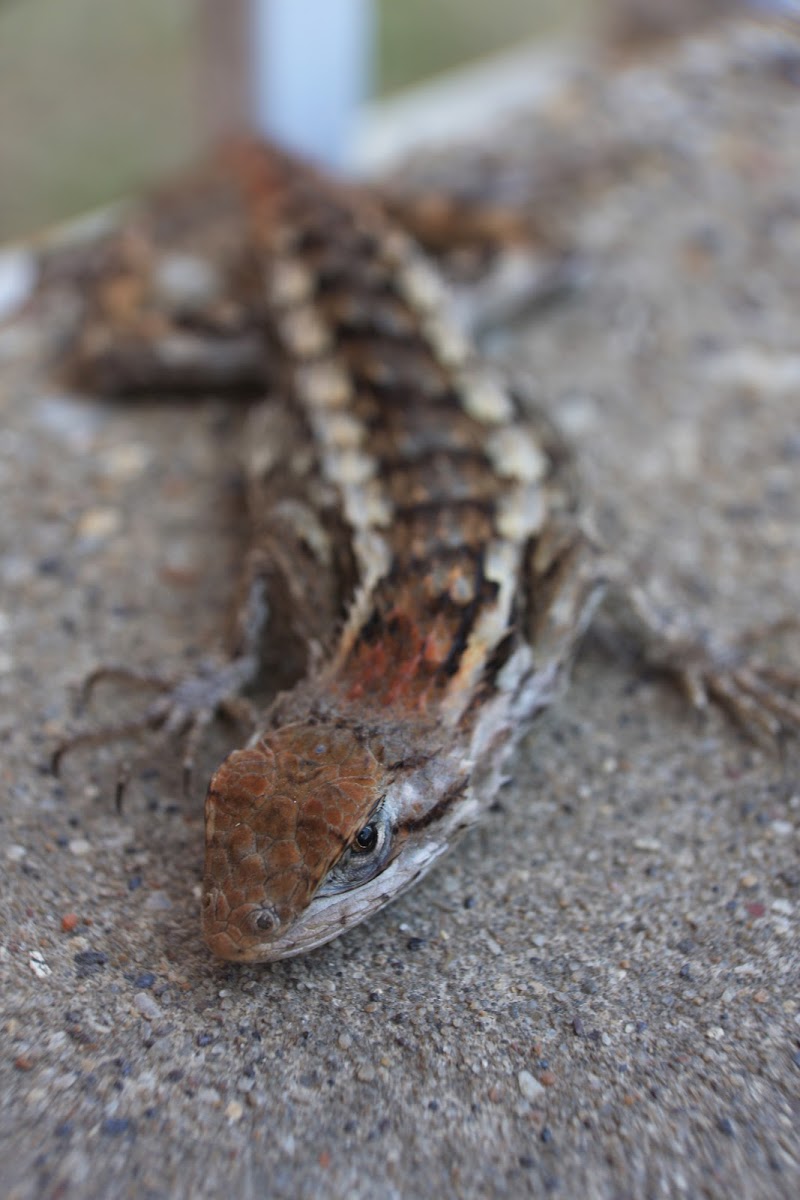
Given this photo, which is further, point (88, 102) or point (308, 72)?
point (88, 102)

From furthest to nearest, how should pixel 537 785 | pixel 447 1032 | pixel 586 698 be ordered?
pixel 586 698
pixel 537 785
pixel 447 1032

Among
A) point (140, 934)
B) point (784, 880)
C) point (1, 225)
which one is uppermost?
point (1, 225)

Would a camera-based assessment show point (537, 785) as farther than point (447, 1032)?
Yes

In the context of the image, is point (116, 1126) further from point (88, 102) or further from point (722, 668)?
point (88, 102)

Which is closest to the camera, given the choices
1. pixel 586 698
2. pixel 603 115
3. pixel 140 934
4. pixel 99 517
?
pixel 140 934

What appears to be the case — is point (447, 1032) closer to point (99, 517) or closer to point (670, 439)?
point (99, 517)

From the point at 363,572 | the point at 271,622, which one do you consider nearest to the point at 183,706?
the point at 271,622

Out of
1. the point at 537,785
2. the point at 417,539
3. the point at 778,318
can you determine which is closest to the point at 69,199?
the point at 778,318

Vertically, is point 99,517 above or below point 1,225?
below
